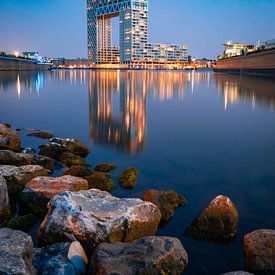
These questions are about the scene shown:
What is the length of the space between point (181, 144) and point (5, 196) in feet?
25.1

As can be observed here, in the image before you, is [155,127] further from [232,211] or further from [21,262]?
[21,262]

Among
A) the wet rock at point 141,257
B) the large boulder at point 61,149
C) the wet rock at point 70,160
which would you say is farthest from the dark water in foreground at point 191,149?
the wet rock at point 141,257

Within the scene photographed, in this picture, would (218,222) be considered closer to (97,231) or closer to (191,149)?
(97,231)

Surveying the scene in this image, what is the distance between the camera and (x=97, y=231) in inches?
194

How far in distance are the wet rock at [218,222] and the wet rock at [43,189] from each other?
2532mm

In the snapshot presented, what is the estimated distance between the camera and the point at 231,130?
15.7m

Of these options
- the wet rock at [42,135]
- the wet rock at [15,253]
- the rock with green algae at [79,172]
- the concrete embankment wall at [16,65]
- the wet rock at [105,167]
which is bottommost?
the wet rock at [105,167]

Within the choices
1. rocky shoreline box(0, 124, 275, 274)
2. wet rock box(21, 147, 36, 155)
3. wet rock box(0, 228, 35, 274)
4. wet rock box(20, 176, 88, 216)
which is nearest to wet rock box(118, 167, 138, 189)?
rocky shoreline box(0, 124, 275, 274)

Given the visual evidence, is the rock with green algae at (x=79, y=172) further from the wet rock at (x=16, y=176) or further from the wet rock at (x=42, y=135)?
the wet rock at (x=42, y=135)

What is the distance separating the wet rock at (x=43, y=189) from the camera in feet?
21.7

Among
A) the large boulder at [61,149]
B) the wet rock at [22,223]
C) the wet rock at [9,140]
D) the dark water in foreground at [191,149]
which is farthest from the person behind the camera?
the wet rock at [9,140]

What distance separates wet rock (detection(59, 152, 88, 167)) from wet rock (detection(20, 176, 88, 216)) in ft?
8.35

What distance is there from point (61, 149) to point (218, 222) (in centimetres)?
600

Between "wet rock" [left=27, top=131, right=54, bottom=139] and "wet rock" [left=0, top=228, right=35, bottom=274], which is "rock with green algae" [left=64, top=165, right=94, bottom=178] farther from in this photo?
"wet rock" [left=27, top=131, right=54, bottom=139]
